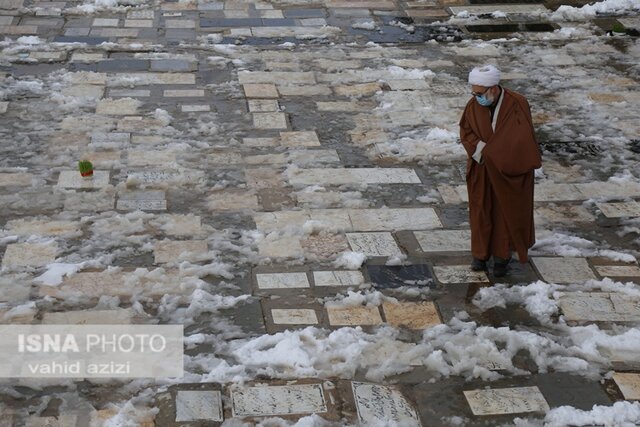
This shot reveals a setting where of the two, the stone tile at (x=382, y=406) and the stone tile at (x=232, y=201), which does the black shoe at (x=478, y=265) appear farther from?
the stone tile at (x=232, y=201)

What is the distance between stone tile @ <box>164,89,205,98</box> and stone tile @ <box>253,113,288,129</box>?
2.64ft

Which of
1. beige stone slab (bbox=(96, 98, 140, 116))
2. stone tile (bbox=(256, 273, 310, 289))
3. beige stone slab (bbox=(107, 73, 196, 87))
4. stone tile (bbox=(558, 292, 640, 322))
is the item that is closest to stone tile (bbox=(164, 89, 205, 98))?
beige stone slab (bbox=(107, 73, 196, 87))

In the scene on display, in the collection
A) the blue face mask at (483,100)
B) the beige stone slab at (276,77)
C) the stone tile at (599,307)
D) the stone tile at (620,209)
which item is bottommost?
the beige stone slab at (276,77)

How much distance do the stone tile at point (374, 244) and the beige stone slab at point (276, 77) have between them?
3689 mm

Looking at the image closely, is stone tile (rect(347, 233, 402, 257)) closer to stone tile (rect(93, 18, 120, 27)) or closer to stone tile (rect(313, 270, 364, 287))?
stone tile (rect(313, 270, 364, 287))

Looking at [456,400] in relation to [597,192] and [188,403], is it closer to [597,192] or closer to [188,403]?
[188,403]

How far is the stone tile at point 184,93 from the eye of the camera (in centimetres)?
973

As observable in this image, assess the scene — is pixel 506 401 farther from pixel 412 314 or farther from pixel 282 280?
pixel 282 280

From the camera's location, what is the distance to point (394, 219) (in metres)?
7.28

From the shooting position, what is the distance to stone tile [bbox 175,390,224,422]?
4918 mm

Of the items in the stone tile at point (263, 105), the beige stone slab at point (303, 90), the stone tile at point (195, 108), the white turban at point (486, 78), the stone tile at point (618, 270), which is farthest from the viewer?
the beige stone slab at point (303, 90)

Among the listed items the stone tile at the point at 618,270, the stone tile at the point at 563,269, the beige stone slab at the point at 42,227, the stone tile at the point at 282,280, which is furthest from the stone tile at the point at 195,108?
the stone tile at the point at 618,270

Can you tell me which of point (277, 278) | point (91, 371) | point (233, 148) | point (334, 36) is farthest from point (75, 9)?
point (91, 371)

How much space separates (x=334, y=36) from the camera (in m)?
11.9
